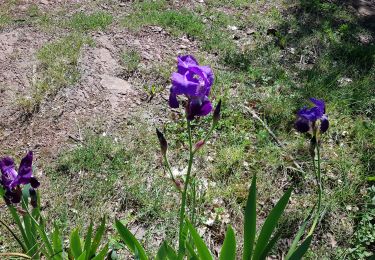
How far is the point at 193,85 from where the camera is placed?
1349mm

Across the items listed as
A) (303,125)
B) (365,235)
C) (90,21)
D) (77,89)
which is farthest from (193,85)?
(90,21)

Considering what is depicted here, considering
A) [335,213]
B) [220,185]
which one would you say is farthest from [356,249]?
[220,185]

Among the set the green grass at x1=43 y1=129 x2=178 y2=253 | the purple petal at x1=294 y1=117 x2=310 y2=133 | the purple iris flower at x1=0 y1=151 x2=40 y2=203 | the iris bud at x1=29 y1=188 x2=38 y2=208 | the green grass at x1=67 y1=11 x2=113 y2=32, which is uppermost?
the purple petal at x1=294 y1=117 x2=310 y2=133

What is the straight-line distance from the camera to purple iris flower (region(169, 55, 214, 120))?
4.45 feet

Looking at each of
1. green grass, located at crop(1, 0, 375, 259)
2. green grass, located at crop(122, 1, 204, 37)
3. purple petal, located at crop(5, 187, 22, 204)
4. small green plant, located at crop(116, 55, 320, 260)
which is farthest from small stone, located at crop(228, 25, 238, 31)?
purple petal, located at crop(5, 187, 22, 204)

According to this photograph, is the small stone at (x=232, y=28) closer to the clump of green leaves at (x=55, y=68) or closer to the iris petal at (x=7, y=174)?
the clump of green leaves at (x=55, y=68)

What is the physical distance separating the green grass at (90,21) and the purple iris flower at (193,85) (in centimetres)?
309

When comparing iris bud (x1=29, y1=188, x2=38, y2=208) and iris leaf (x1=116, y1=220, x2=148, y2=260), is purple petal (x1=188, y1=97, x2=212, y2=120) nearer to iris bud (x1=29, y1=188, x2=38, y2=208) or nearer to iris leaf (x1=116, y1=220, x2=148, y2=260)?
iris leaf (x1=116, y1=220, x2=148, y2=260)

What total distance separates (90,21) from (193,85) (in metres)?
3.30

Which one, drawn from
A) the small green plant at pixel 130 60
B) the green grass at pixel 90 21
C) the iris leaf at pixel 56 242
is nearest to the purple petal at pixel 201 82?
the iris leaf at pixel 56 242

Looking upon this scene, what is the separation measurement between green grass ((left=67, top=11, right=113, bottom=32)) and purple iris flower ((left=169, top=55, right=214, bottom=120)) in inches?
122

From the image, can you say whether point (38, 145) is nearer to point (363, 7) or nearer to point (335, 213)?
point (335, 213)

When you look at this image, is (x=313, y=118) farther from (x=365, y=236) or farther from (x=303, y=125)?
(x=365, y=236)

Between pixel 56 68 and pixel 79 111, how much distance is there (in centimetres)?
59
